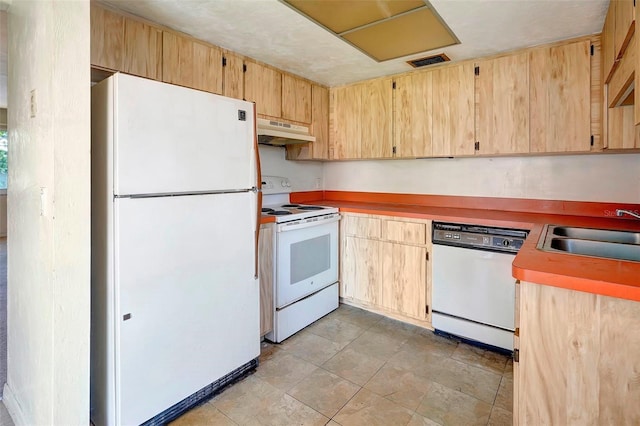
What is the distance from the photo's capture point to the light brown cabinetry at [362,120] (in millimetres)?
3184

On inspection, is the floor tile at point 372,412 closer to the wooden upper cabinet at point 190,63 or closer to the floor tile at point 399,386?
the floor tile at point 399,386

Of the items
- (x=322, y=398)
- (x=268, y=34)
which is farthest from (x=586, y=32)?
(x=322, y=398)

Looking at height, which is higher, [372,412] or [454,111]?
[454,111]

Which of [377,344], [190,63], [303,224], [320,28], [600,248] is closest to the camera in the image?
[600,248]

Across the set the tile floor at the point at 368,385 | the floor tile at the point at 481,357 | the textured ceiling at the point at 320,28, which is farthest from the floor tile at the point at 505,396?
the textured ceiling at the point at 320,28

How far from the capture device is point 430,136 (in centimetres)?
294

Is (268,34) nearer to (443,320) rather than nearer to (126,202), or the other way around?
(126,202)

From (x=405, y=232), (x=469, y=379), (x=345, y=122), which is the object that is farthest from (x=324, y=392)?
(x=345, y=122)

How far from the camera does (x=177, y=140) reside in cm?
169

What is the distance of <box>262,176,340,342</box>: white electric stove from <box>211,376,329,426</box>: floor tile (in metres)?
0.58

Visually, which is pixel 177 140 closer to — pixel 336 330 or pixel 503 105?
pixel 336 330

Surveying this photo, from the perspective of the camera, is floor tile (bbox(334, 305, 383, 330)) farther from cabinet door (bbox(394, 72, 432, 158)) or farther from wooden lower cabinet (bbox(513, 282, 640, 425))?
wooden lower cabinet (bbox(513, 282, 640, 425))

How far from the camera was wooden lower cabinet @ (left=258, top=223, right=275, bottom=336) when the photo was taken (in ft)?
8.03

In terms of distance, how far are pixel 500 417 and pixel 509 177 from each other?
74.4 inches
